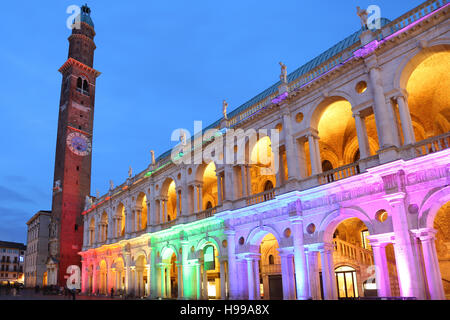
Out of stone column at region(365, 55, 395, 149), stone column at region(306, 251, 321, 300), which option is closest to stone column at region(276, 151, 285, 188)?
stone column at region(306, 251, 321, 300)

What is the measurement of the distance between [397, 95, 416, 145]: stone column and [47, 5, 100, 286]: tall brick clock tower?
43586 mm

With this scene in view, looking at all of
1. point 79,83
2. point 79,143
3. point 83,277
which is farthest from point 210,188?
point 79,83

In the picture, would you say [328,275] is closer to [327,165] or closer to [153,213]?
[327,165]

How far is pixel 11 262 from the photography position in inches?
3570

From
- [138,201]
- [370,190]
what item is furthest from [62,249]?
[370,190]

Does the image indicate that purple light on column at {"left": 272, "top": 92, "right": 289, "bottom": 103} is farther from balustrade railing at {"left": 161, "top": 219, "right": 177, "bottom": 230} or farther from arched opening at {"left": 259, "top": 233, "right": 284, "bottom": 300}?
balustrade railing at {"left": 161, "top": 219, "right": 177, "bottom": 230}

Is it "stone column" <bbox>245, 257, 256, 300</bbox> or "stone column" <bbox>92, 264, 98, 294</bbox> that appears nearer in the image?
"stone column" <bbox>245, 257, 256, 300</bbox>

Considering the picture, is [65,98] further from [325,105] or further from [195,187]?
[325,105]

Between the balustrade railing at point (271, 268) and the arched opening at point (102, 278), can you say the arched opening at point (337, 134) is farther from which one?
the arched opening at point (102, 278)

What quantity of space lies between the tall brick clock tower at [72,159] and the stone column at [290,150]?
3727 cm

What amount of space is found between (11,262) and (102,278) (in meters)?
64.2

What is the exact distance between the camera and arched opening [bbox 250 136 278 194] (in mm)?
23323

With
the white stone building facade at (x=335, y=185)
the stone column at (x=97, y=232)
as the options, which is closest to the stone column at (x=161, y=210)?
the white stone building facade at (x=335, y=185)

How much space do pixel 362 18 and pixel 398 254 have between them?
10.8m
